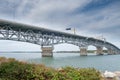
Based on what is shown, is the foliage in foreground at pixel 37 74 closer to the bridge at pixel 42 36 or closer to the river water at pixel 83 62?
the river water at pixel 83 62

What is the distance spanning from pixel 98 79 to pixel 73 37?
10915 cm

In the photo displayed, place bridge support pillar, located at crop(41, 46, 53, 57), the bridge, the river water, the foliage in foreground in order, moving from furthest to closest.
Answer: bridge support pillar, located at crop(41, 46, 53, 57)
the bridge
the river water
the foliage in foreground

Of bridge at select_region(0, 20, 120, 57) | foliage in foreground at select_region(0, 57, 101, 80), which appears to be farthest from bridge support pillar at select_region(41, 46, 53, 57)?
foliage in foreground at select_region(0, 57, 101, 80)

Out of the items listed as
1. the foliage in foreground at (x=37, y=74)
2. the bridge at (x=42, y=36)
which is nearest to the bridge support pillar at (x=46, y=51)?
the bridge at (x=42, y=36)

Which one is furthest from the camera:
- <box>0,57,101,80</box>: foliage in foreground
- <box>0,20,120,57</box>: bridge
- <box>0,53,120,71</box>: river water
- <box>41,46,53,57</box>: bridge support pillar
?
<box>41,46,53,57</box>: bridge support pillar

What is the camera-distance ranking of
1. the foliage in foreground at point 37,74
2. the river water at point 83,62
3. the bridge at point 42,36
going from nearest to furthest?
the foliage in foreground at point 37,74, the river water at point 83,62, the bridge at point 42,36

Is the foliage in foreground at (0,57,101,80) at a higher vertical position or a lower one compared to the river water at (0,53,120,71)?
higher

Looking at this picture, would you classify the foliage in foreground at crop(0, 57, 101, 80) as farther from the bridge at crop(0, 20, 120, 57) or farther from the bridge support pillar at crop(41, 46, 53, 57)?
the bridge support pillar at crop(41, 46, 53, 57)

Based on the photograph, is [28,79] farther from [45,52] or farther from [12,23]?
[45,52]

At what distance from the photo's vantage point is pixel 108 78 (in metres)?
12.2

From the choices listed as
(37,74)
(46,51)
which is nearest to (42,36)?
(46,51)

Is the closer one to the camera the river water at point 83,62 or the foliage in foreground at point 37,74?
the foliage in foreground at point 37,74

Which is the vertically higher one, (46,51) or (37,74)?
(37,74)

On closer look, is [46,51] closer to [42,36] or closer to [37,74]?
[42,36]
